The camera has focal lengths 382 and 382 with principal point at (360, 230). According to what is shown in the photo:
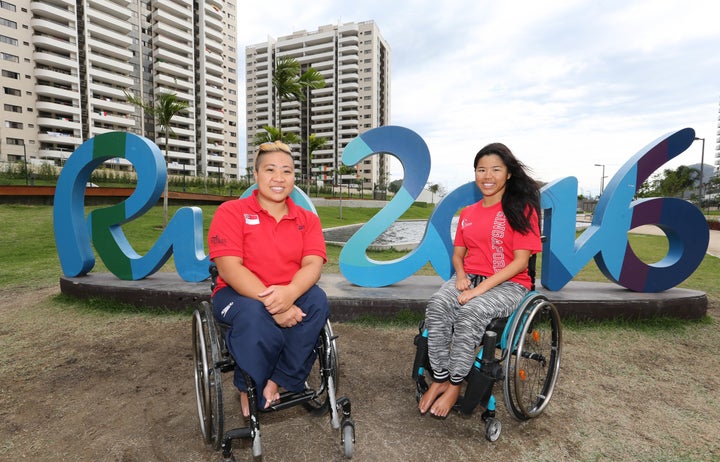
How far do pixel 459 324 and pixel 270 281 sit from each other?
1181mm

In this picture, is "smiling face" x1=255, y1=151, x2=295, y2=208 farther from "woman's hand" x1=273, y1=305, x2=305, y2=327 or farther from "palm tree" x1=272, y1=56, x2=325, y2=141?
"palm tree" x1=272, y1=56, x2=325, y2=141

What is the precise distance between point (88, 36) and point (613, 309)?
2280 inches

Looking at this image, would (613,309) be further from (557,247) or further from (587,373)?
(587,373)

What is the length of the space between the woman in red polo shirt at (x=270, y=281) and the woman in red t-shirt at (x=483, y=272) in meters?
0.83

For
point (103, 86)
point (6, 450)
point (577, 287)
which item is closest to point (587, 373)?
point (577, 287)

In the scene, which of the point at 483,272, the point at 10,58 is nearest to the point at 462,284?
the point at 483,272

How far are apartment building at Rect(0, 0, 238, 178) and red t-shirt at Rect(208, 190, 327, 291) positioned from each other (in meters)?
35.4

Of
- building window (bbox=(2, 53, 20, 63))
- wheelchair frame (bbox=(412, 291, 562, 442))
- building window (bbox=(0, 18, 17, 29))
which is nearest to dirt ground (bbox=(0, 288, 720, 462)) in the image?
wheelchair frame (bbox=(412, 291, 562, 442))

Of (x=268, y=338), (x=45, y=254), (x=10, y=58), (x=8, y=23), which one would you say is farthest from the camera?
(x=10, y=58)

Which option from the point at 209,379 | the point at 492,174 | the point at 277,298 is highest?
the point at 492,174

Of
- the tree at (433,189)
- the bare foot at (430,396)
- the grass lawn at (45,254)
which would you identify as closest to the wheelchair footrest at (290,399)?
the bare foot at (430,396)

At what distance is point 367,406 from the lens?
2691 millimetres

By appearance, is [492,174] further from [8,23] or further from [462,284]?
[8,23]

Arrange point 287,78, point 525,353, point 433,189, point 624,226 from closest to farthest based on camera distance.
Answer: point 525,353 → point 624,226 → point 287,78 → point 433,189
